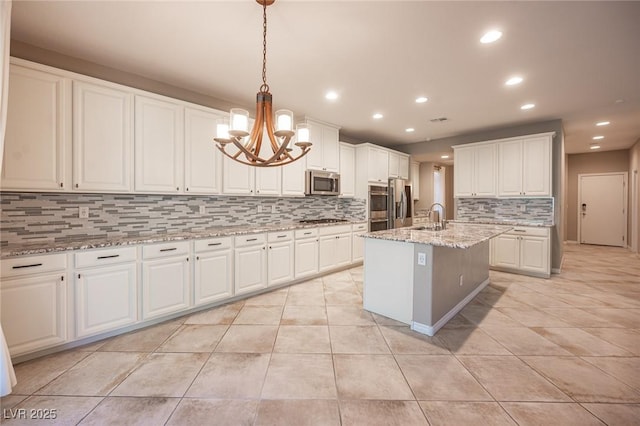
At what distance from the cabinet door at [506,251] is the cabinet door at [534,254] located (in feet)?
0.24

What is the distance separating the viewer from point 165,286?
9.34ft

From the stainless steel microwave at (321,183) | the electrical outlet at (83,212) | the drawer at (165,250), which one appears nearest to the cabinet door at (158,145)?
the electrical outlet at (83,212)

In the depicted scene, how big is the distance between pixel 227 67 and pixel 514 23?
8.65 feet

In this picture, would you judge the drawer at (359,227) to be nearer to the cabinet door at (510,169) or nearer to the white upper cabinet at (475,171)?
the white upper cabinet at (475,171)

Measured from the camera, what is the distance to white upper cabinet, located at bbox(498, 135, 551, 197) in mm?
4641

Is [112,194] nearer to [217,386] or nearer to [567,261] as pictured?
[217,386]

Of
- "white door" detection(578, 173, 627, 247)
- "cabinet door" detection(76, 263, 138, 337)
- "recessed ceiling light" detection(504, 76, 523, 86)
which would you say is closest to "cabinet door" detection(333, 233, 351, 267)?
"cabinet door" detection(76, 263, 138, 337)

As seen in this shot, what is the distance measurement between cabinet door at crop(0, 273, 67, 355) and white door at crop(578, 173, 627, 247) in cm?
1139

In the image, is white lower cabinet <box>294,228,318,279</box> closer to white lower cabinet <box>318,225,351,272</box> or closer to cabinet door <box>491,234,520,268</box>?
white lower cabinet <box>318,225,351,272</box>

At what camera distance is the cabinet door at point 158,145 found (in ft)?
9.44

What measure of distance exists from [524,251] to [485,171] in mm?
1623

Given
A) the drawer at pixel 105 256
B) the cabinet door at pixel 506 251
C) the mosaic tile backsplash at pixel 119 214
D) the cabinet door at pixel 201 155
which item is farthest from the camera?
the cabinet door at pixel 506 251

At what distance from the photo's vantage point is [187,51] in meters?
2.58

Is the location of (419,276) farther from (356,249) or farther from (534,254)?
(534,254)
